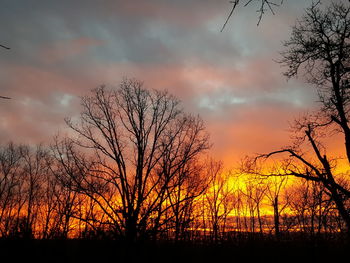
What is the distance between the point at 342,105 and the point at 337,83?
2.84 ft

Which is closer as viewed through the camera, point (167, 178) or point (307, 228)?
point (167, 178)

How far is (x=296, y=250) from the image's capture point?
2259cm

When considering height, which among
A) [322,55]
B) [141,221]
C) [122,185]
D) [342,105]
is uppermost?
[322,55]

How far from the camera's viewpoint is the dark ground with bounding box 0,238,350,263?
1485cm

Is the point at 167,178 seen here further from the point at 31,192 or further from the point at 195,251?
the point at 31,192

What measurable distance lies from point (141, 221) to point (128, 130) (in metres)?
7.18

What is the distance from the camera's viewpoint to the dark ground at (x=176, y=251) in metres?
14.9

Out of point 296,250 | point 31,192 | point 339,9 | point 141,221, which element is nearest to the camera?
point 339,9

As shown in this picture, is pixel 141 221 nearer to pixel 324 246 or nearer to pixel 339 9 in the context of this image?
pixel 324 246

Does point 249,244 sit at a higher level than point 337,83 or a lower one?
A: lower

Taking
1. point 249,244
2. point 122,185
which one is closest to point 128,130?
point 122,185

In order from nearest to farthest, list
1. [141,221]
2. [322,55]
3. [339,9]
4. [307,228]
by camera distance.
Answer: [339,9]
[322,55]
[141,221]
[307,228]

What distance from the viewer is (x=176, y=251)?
2103cm

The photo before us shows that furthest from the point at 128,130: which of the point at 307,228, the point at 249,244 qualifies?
the point at 307,228
